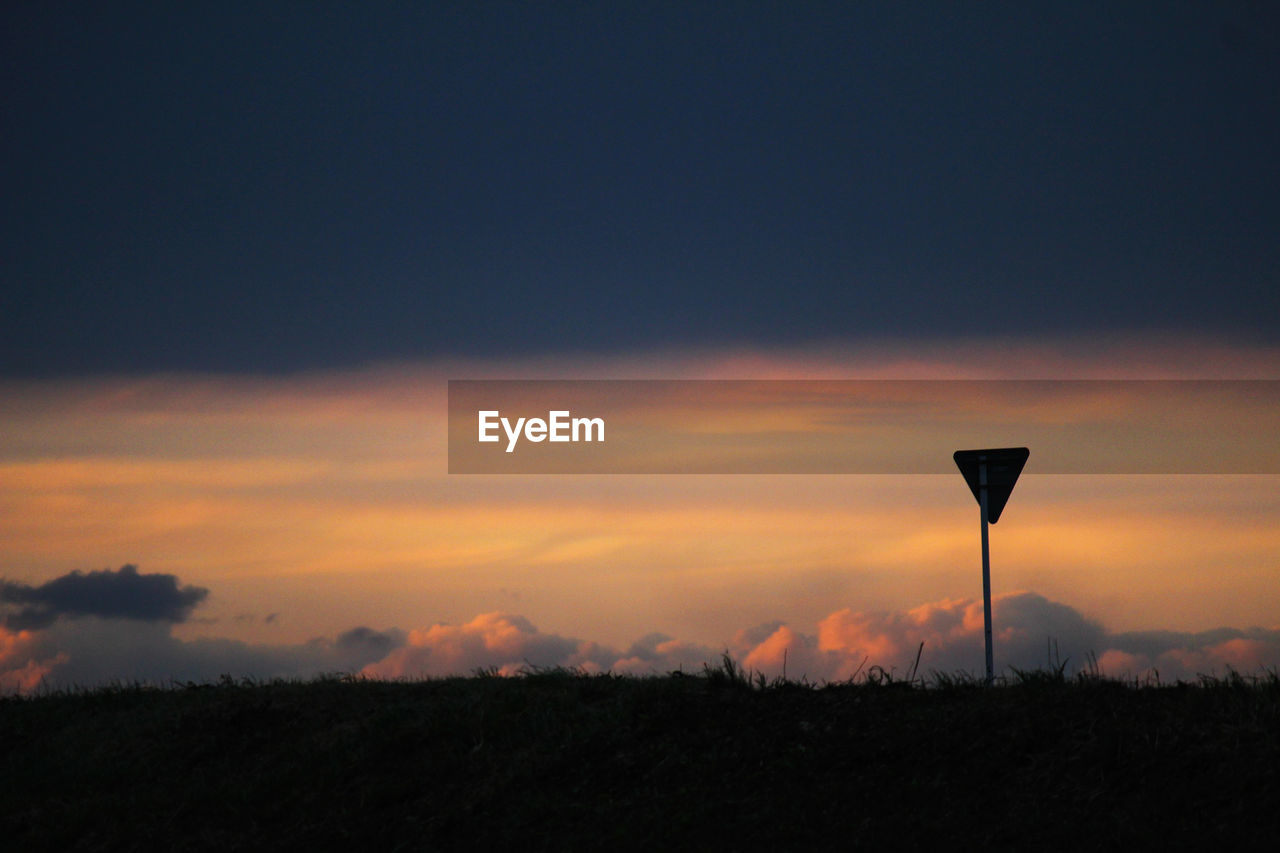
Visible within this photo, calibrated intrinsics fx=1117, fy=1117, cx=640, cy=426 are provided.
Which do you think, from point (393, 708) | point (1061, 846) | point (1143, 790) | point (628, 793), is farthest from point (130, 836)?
point (1143, 790)

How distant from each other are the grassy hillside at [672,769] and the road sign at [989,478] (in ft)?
6.61

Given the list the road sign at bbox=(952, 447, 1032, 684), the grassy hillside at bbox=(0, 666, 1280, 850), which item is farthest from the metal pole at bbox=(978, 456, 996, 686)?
the grassy hillside at bbox=(0, 666, 1280, 850)

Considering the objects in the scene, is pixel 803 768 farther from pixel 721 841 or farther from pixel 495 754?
pixel 495 754

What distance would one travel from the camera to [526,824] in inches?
385

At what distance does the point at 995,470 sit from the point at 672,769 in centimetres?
538

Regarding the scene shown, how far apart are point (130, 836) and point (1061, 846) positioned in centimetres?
857

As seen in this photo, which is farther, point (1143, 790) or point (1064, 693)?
point (1064, 693)

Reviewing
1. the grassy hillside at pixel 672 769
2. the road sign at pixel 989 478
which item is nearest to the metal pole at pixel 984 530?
the road sign at pixel 989 478

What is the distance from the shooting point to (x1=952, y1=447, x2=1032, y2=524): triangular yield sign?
12.8 m

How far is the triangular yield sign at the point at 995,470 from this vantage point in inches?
504

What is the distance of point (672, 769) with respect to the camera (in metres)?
10.2

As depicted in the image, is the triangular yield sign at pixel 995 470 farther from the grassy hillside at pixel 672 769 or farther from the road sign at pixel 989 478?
the grassy hillside at pixel 672 769

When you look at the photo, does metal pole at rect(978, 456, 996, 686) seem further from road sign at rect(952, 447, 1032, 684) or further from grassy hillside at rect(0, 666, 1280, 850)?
grassy hillside at rect(0, 666, 1280, 850)

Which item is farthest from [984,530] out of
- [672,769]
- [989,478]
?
[672,769]
